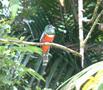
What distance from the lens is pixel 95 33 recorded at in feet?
7.25

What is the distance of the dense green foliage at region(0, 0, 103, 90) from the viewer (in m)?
1.84

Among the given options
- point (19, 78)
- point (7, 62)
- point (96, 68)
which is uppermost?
point (96, 68)

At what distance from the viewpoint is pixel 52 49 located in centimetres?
218

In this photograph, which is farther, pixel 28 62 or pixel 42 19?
pixel 42 19

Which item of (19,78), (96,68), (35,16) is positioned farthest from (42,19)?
(96,68)

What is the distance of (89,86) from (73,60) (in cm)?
162

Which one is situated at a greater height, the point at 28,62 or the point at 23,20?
the point at 23,20

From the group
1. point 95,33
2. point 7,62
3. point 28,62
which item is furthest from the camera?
point 95,33

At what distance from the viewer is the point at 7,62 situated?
67.7 inches

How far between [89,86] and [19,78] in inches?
56.5

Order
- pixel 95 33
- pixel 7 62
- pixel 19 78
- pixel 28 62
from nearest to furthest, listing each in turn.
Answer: pixel 7 62 → pixel 19 78 → pixel 28 62 → pixel 95 33

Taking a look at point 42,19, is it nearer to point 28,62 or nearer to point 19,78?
point 28,62

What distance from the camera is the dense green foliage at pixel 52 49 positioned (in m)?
1.84

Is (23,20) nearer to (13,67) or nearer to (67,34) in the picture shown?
(67,34)
